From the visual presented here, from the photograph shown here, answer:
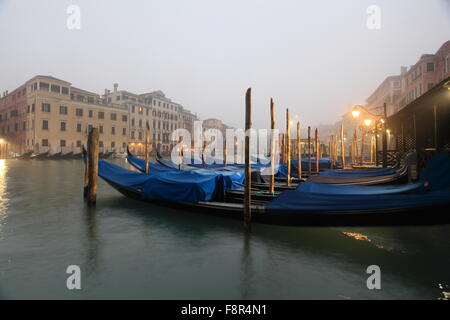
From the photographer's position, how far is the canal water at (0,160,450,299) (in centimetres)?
295

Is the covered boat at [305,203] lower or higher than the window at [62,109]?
lower

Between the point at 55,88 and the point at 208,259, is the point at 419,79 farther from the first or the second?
the point at 55,88

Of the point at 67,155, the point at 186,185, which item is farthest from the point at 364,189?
the point at 67,155

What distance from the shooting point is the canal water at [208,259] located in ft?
9.68

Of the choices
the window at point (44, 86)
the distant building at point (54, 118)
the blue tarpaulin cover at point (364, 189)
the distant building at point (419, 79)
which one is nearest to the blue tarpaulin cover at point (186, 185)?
the blue tarpaulin cover at point (364, 189)

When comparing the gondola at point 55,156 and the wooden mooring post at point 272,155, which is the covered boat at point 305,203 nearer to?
the wooden mooring post at point 272,155

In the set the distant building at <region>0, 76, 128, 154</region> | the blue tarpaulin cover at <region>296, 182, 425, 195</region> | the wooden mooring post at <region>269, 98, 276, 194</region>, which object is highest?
the distant building at <region>0, 76, 128, 154</region>

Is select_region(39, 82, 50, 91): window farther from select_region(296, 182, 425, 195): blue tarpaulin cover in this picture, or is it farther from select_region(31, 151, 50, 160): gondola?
select_region(296, 182, 425, 195): blue tarpaulin cover

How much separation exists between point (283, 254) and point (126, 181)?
16.7 feet

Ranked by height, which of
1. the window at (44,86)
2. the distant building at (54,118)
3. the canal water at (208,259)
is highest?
the window at (44,86)

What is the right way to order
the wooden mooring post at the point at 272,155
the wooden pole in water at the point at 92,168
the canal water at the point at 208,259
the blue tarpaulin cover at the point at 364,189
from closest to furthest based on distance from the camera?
the canal water at the point at 208,259 → the blue tarpaulin cover at the point at 364,189 → the wooden mooring post at the point at 272,155 → the wooden pole in water at the point at 92,168

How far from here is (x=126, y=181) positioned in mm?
7438

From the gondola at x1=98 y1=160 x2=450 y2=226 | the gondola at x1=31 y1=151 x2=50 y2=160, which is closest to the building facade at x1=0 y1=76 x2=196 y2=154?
the gondola at x1=31 y1=151 x2=50 y2=160
